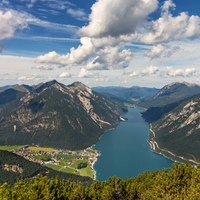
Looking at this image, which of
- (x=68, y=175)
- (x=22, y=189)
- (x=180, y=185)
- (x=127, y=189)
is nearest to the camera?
(x=22, y=189)

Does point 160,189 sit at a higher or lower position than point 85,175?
higher

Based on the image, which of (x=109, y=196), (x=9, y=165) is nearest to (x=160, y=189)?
(x=109, y=196)

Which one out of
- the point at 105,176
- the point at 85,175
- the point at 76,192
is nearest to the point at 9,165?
the point at 85,175

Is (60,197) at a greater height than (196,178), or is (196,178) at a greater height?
(196,178)

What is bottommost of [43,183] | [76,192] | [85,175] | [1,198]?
[85,175]

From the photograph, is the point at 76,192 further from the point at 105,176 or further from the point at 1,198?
the point at 105,176

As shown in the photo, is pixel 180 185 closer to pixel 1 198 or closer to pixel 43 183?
pixel 43 183

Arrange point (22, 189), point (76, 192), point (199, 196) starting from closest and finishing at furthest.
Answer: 1. point (199, 196)
2. point (22, 189)
3. point (76, 192)

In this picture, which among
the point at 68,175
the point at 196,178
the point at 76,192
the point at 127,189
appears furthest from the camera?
the point at 68,175

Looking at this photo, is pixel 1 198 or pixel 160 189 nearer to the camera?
pixel 1 198
